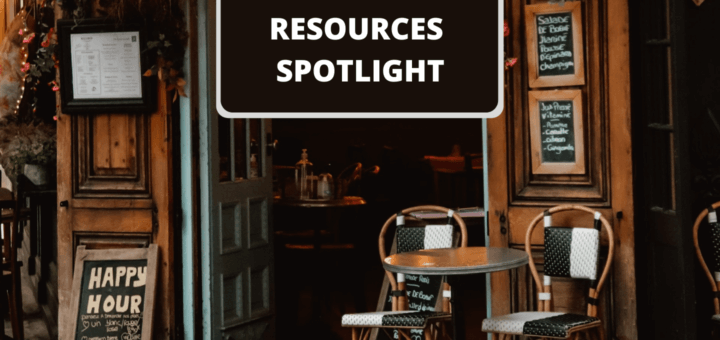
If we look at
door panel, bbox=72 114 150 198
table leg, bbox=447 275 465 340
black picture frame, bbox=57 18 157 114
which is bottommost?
table leg, bbox=447 275 465 340

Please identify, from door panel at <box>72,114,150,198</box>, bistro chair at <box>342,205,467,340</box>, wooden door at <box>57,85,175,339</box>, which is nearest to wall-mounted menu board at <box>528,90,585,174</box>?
bistro chair at <box>342,205,467,340</box>

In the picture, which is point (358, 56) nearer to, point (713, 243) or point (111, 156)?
point (713, 243)

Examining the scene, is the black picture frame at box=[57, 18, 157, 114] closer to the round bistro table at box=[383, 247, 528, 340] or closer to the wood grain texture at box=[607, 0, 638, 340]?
the round bistro table at box=[383, 247, 528, 340]

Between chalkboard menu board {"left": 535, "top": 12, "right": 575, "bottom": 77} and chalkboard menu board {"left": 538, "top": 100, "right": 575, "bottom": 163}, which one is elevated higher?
chalkboard menu board {"left": 535, "top": 12, "right": 575, "bottom": 77}

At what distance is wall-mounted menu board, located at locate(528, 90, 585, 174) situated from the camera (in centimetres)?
396

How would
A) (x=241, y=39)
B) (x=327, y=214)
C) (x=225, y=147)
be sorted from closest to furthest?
(x=241, y=39) → (x=225, y=147) → (x=327, y=214)

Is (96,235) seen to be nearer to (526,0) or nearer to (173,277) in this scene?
(173,277)

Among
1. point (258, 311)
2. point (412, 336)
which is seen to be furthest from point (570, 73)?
point (258, 311)

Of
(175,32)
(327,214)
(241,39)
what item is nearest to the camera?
(241,39)

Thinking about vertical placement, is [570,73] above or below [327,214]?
above

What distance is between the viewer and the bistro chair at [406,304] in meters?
3.65

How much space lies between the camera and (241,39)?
5.38ft

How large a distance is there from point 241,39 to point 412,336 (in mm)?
3001

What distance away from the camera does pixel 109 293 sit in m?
4.45
